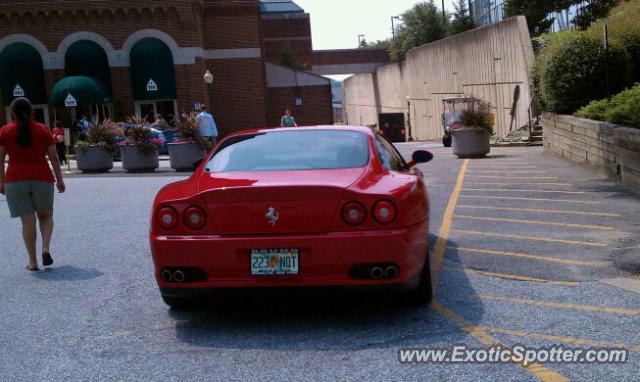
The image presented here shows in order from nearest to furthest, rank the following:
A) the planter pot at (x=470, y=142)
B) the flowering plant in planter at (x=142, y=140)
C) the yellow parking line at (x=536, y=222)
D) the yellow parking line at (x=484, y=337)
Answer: the yellow parking line at (x=484, y=337), the yellow parking line at (x=536, y=222), the flowering plant in planter at (x=142, y=140), the planter pot at (x=470, y=142)

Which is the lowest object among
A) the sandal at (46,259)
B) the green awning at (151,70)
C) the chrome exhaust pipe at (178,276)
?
the sandal at (46,259)

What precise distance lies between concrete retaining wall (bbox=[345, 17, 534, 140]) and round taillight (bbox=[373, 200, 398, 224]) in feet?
88.1

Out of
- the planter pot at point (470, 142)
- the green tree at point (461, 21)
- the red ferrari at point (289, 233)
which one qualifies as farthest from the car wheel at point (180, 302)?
the green tree at point (461, 21)

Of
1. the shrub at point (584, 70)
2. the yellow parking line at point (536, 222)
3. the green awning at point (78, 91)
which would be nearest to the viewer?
the yellow parking line at point (536, 222)

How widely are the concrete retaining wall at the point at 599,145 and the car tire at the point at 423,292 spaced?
763 cm

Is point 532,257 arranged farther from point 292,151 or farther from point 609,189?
point 609,189

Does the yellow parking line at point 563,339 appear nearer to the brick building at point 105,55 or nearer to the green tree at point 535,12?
the green tree at point 535,12

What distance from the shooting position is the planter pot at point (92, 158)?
2266 cm

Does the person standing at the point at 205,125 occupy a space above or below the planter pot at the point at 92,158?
above

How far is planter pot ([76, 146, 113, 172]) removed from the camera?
22656 millimetres

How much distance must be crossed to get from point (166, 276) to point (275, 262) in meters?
0.80

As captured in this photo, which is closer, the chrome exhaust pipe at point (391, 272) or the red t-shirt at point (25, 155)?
the chrome exhaust pipe at point (391, 272)

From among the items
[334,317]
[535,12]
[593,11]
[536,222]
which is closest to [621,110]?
[536,222]

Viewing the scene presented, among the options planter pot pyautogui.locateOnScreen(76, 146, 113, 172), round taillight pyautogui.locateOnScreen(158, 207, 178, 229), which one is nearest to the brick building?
planter pot pyautogui.locateOnScreen(76, 146, 113, 172)
